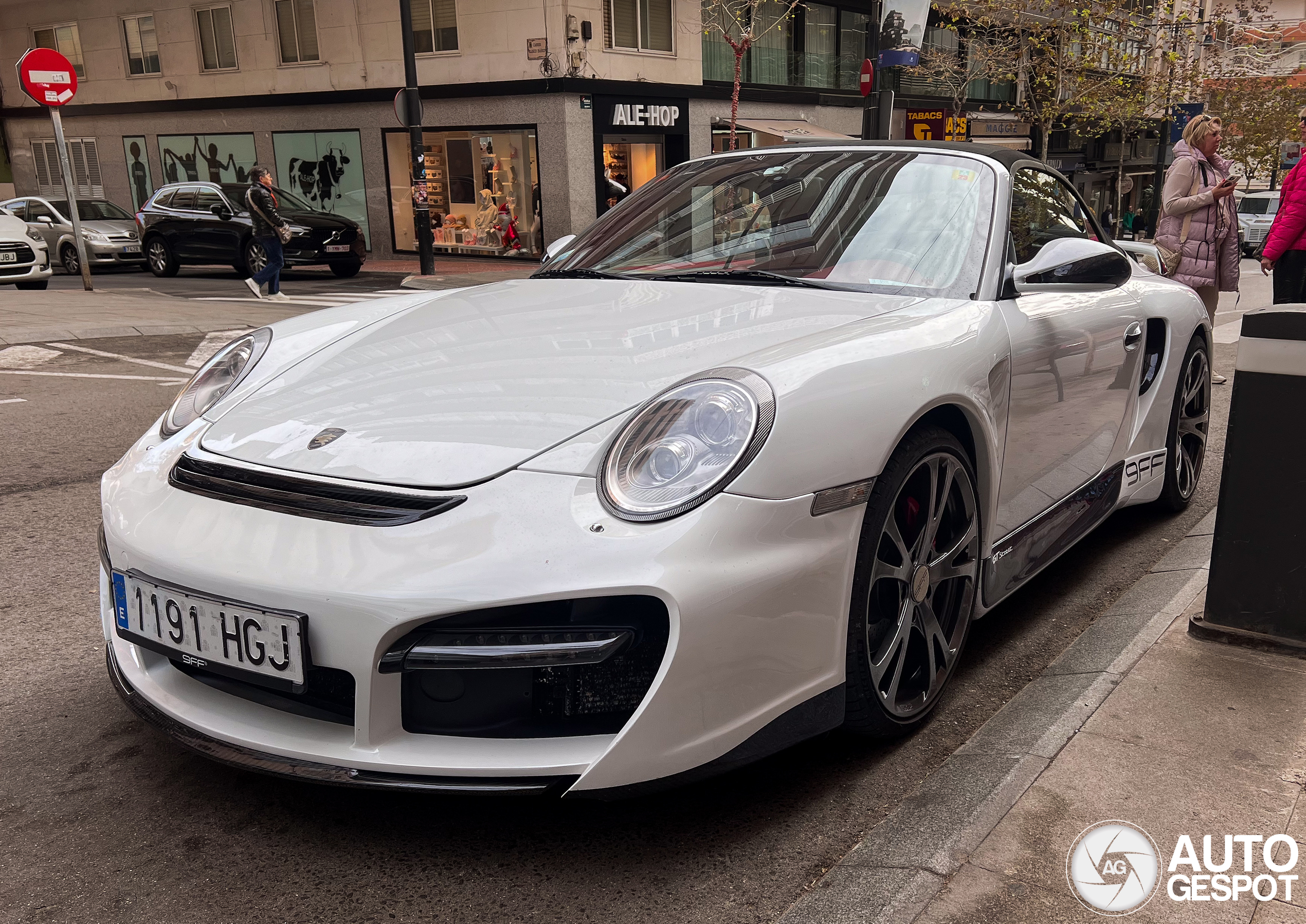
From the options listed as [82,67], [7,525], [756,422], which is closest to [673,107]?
[82,67]

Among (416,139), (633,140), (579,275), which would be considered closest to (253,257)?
(416,139)

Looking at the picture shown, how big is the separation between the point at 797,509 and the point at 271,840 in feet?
3.94

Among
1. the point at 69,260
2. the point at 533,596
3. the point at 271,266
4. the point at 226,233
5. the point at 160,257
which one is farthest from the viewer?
the point at 69,260

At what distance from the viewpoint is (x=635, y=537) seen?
1.90m

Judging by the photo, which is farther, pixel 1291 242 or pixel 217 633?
pixel 1291 242

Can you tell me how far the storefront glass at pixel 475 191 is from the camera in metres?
22.1

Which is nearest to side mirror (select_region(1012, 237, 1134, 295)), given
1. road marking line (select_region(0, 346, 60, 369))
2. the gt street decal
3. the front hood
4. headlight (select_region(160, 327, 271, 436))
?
the front hood

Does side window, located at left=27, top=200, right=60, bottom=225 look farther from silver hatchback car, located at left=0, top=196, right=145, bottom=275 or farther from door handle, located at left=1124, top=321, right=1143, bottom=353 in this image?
door handle, located at left=1124, top=321, right=1143, bottom=353

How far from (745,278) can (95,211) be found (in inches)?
847

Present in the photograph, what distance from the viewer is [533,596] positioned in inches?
73.5

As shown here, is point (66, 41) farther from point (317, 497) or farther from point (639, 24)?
point (317, 497)

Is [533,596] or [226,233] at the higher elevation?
[533,596]

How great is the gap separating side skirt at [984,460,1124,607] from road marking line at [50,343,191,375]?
6188 millimetres

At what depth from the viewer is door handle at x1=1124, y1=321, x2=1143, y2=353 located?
3.54m
